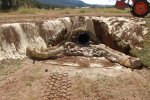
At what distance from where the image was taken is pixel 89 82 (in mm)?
13430

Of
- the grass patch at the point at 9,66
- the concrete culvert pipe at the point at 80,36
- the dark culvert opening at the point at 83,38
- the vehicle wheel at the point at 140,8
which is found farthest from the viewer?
the dark culvert opening at the point at 83,38

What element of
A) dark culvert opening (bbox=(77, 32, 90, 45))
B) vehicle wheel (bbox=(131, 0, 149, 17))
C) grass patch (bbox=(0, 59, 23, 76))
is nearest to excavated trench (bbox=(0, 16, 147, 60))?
dark culvert opening (bbox=(77, 32, 90, 45))

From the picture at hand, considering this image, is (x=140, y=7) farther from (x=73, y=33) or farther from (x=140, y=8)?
(x=73, y=33)

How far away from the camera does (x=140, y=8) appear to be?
19.7 m

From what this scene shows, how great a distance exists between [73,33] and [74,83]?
22.6 ft

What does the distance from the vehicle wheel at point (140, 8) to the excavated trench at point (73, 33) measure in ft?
3.39

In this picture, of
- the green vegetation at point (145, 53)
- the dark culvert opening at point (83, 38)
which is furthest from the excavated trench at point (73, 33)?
the green vegetation at point (145, 53)

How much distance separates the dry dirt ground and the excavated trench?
6.71ft

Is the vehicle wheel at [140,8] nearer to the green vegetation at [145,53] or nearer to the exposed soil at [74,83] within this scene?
the green vegetation at [145,53]

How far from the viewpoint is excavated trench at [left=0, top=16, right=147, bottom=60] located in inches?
661

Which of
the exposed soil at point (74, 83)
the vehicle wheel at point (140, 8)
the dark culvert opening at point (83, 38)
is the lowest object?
the exposed soil at point (74, 83)

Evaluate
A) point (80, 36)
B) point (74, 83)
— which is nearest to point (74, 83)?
point (74, 83)

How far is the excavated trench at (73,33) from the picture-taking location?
16797mm

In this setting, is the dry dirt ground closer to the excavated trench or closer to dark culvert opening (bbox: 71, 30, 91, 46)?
the excavated trench
